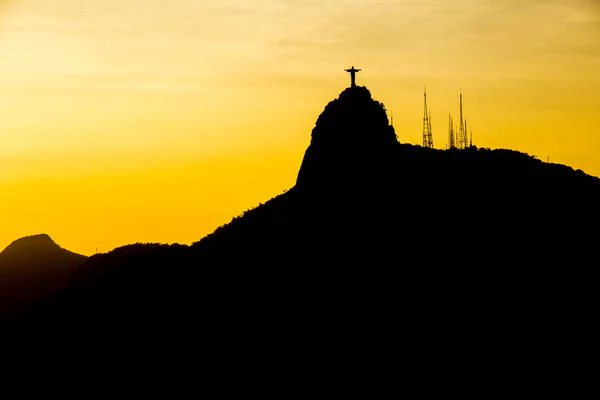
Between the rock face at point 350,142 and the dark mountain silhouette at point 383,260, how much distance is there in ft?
0.60

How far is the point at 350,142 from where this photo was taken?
16000 centimetres

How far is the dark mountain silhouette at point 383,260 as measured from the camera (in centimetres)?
13425

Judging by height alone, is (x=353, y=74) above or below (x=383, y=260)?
above

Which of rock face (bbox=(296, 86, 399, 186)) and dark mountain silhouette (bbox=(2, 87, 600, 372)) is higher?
rock face (bbox=(296, 86, 399, 186))

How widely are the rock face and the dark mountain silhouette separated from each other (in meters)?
0.18

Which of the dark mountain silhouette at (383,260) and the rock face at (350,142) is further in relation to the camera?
the rock face at (350,142)

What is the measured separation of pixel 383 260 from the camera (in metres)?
147

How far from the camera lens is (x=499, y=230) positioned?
148 metres

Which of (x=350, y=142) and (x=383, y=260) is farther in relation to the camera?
(x=350, y=142)

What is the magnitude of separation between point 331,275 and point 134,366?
92.3 feet

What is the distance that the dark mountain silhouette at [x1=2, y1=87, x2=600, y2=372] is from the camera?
134m

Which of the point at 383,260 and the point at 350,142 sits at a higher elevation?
the point at 350,142

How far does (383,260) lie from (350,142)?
19.9 m

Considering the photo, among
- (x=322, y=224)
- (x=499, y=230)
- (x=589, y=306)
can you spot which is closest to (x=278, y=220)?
(x=322, y=224)
